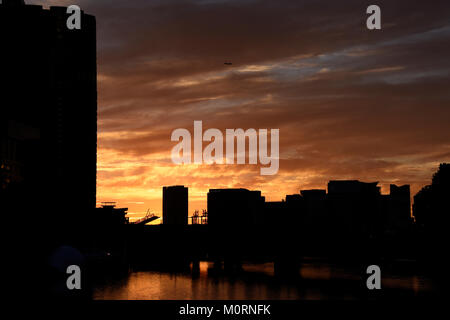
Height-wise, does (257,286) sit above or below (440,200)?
below

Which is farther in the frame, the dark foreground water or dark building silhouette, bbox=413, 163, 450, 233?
dark building silhouette, bbox=413, 163, 450, 233

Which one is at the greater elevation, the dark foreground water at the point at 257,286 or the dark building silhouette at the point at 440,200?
the dark building silhouette at the point at 440,200

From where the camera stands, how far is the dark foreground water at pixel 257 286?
94.6m

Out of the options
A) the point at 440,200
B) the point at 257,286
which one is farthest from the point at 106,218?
the point at 440,200

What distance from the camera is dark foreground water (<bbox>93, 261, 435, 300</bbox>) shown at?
94.6m

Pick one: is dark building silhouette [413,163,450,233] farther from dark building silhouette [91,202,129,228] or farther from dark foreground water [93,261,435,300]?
dark building silhouette [91,202,129,228]

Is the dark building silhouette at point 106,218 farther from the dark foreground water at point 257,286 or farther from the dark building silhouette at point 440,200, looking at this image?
the dark building silhouette at point 440,200

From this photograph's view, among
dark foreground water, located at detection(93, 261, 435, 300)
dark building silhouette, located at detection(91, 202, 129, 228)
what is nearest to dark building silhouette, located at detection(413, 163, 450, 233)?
dark foreground water, located at detection(93, 261, 435, 300)

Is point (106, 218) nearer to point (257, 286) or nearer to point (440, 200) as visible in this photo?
point (257, 286)

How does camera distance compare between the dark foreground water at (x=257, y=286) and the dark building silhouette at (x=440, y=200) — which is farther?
the dark building silhouette at (x=440, y=200)

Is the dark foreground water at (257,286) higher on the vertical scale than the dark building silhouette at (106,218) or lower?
lower

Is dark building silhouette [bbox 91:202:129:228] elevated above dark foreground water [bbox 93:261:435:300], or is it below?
above

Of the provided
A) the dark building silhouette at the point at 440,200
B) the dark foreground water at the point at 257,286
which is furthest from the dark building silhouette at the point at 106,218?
the dark building silhouette at the point at 440,200

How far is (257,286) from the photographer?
364 feet
